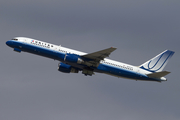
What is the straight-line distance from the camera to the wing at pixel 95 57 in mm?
60372

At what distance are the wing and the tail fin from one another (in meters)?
13.4

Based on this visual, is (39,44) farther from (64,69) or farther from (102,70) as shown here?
(102,70)

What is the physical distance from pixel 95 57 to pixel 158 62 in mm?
19713

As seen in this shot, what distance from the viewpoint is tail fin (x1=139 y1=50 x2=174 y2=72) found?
71000 mm

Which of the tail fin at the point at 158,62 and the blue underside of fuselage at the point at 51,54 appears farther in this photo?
the tail fin at the point at 158,62

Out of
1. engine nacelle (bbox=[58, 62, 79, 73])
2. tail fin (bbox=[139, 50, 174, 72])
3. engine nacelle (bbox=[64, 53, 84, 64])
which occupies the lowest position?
engine nacelle (bbox=[58, 62, 79, 73])

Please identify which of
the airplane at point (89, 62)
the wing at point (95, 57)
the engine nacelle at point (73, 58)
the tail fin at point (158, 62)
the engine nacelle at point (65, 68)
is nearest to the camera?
the wing at point (95, 57)


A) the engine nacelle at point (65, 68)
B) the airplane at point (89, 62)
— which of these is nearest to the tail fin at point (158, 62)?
the airplane at point (89, 62)

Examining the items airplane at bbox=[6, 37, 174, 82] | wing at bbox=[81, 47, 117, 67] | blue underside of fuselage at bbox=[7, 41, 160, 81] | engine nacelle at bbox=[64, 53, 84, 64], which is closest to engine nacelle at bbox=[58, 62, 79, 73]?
airplane at bbox=[6, 37, 174, 82]

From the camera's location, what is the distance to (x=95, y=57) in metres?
62.8

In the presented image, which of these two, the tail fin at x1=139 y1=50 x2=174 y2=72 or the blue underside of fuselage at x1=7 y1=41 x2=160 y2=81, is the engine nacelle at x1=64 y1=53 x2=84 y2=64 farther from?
the tail fin at x1=139 y1=50 x2=174 y2=72

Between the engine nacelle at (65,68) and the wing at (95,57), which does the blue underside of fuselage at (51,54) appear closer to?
the wing at (95,57)

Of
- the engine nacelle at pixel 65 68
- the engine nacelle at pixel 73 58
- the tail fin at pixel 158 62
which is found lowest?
the engine nacelle at pixel 65 68

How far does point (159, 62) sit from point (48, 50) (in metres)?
30.2
